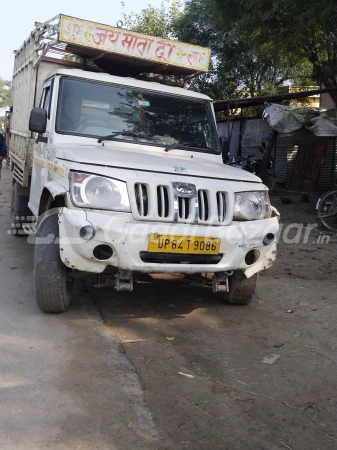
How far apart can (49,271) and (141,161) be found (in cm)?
119

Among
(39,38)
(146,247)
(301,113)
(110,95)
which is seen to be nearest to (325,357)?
(146,247)

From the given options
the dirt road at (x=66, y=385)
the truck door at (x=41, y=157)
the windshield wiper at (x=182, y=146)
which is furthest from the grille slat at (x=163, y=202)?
the truck door at (x=41, y=157)

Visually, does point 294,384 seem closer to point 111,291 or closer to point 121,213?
point 121,213

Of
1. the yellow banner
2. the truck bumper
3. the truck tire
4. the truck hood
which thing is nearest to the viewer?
the truck bumper

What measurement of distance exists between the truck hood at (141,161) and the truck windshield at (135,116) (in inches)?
11.5

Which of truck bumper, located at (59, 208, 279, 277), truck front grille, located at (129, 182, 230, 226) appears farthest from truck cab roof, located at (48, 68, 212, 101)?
truck bumper, located at (59, 208, 279, 277)

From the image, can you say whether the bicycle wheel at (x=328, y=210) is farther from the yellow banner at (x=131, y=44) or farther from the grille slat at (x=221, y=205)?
the grille slat at (x=221, y=205)

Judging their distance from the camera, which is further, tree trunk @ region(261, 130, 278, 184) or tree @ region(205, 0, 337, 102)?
tree trunk @ region(261, 130, 278, 184)

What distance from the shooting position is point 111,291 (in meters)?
5.27

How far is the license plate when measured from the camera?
154 inches

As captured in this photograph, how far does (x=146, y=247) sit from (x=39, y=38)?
12.4ft

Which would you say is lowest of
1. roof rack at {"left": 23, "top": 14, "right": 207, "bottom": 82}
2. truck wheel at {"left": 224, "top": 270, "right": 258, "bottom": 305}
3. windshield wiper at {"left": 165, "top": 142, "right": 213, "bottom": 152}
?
truck wheel at {"left": 224, "top": 270, "right": 258, "bottom": 305}

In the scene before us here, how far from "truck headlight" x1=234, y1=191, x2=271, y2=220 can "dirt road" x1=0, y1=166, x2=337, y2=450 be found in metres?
0.99

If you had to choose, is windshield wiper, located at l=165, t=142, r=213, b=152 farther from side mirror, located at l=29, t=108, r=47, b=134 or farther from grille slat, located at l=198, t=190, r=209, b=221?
side mirror, located at l=29, t=108, r=47, b=134
